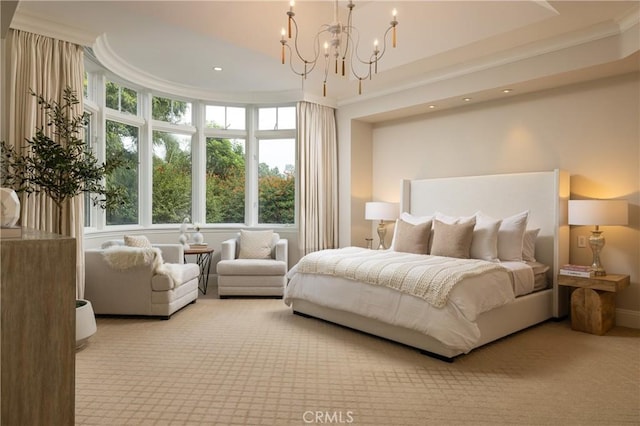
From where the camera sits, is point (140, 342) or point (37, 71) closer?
point (140, 342)

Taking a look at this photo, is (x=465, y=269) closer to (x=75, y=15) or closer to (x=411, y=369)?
(x=411, y=369)

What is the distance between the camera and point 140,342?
342 cm

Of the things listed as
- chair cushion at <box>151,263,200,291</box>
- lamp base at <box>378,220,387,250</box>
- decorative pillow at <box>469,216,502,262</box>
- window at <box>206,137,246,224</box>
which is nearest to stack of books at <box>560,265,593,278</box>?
decorative pillow at <box>469,216,502,262</box>

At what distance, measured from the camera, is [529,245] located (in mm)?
4242

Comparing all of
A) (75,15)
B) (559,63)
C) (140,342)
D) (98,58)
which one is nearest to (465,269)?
(559,63)

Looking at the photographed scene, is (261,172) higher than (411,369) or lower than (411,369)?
higher

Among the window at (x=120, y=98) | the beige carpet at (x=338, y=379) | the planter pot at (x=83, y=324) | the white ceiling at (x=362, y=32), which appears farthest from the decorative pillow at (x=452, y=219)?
the window at (x=120, y=98)

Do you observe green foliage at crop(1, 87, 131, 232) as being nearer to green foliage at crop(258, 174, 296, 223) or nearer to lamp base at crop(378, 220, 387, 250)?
green foliage at crop(258, 174, 296, 223)

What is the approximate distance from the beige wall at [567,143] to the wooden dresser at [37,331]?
15.1 feet

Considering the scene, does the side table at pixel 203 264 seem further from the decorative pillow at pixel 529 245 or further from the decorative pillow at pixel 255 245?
the decorative pillow at pixel 529 245

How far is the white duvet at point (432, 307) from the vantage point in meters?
2.93

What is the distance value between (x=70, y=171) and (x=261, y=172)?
139 inches

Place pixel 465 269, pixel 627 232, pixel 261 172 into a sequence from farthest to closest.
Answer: pixel 261 172 < pixel 627 232 < pixel 465 269

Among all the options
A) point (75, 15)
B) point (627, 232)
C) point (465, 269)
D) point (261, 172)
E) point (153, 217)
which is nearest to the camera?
point (465, 269)
